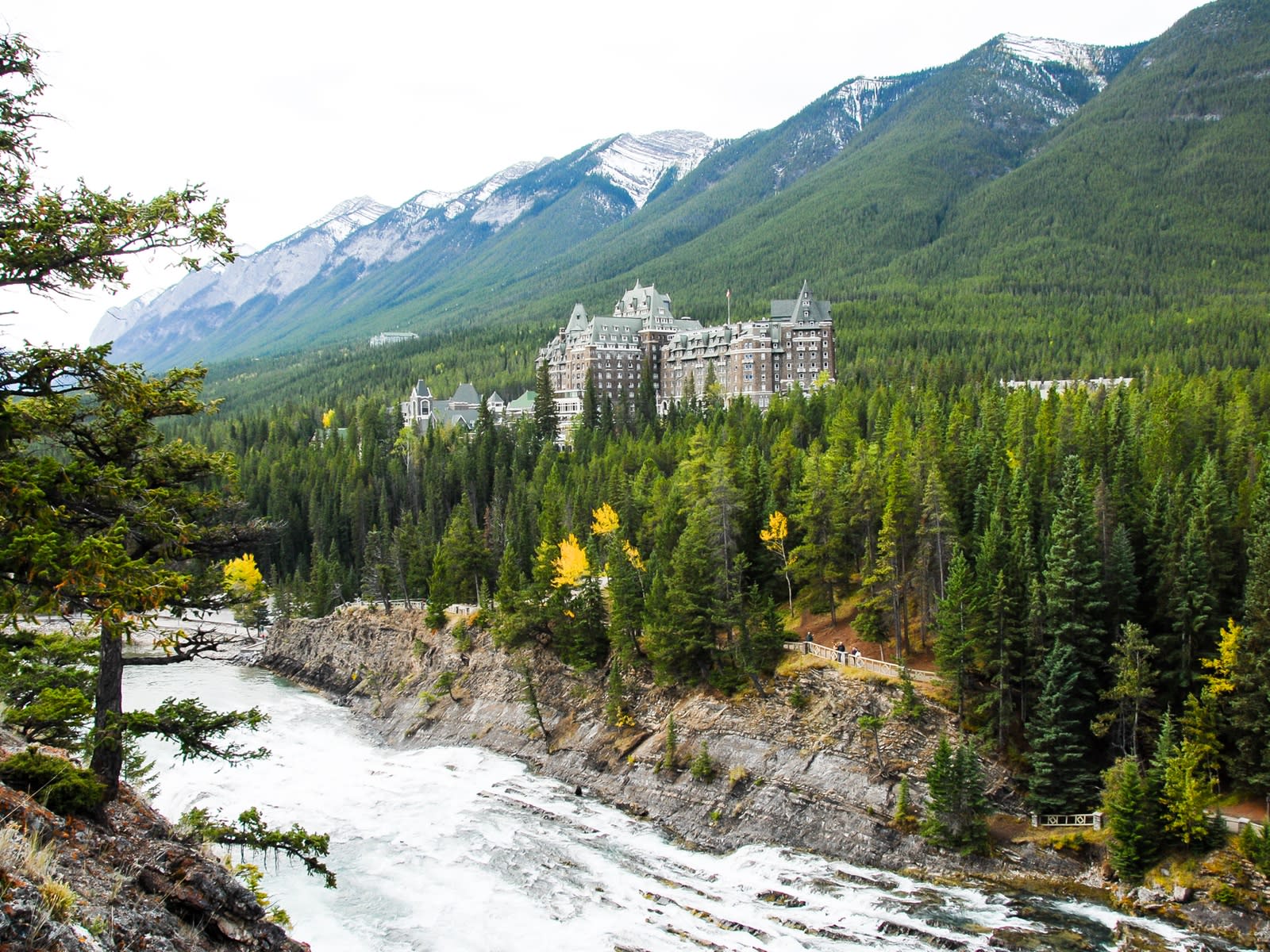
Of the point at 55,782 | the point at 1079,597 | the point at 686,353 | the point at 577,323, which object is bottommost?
the point at 1079,597

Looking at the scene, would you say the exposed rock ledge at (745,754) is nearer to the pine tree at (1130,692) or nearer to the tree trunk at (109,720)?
the pine tree at (1130,692)

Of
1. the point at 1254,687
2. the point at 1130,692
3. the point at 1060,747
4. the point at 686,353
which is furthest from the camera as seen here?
the point at 686,353

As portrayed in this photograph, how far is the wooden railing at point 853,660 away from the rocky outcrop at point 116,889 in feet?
134

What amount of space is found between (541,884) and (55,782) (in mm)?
29519

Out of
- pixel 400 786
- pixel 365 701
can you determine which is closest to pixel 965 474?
pixel 400 786

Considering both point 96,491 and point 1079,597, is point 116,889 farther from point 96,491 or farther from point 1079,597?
point 1079,597

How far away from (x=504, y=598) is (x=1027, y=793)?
36822 millimetres

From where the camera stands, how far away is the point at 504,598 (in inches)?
2687

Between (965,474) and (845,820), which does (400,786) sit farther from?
(965,474)

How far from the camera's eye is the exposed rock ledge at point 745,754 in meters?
41.3

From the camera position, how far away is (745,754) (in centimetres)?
5125

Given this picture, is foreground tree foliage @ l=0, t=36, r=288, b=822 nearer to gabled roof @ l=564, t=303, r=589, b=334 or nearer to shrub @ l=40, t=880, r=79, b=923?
shrub @ l=40, t=880, r=79, b=923

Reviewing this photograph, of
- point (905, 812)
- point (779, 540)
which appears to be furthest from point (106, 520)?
point (779, 540)

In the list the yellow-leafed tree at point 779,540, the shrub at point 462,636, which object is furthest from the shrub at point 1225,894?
the shrub at point 462,636
